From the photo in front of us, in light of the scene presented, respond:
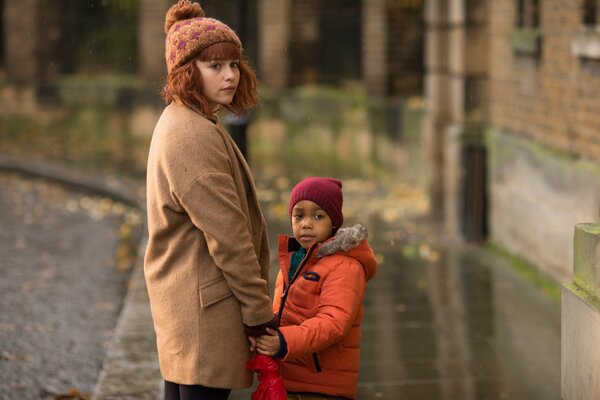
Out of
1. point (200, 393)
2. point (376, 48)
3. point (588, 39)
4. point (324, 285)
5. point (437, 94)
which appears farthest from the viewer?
point (376, 48)

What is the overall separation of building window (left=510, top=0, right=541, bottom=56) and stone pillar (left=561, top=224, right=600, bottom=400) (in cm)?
565

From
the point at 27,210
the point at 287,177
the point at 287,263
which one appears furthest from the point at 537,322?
the point at 287,177

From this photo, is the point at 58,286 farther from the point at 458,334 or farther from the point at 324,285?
the point at 324,285

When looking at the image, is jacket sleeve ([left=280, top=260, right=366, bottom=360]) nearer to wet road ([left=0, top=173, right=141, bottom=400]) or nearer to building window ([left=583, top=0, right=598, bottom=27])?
wet road ([left=0, top=173, right=141, bottom=400])

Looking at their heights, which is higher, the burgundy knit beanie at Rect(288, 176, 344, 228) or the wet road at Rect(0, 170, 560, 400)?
the burgundy knit beanie at Rect(288, 176, 344, 228)

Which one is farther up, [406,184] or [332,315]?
[332,315]

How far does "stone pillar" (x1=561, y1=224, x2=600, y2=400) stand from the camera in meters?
4.22

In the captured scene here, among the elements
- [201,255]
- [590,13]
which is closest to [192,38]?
[201,255]

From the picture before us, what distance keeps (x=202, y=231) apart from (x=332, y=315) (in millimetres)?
540

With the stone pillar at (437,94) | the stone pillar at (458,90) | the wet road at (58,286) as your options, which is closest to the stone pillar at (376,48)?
the wet road at (58,286)

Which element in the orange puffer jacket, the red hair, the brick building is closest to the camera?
the red hair

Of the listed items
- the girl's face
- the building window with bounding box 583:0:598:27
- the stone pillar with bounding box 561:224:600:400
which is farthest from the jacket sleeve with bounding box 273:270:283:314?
the building window with bounding box 583:0:598:27

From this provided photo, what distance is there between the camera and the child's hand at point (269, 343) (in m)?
3.85

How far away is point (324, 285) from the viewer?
13.2 feet
